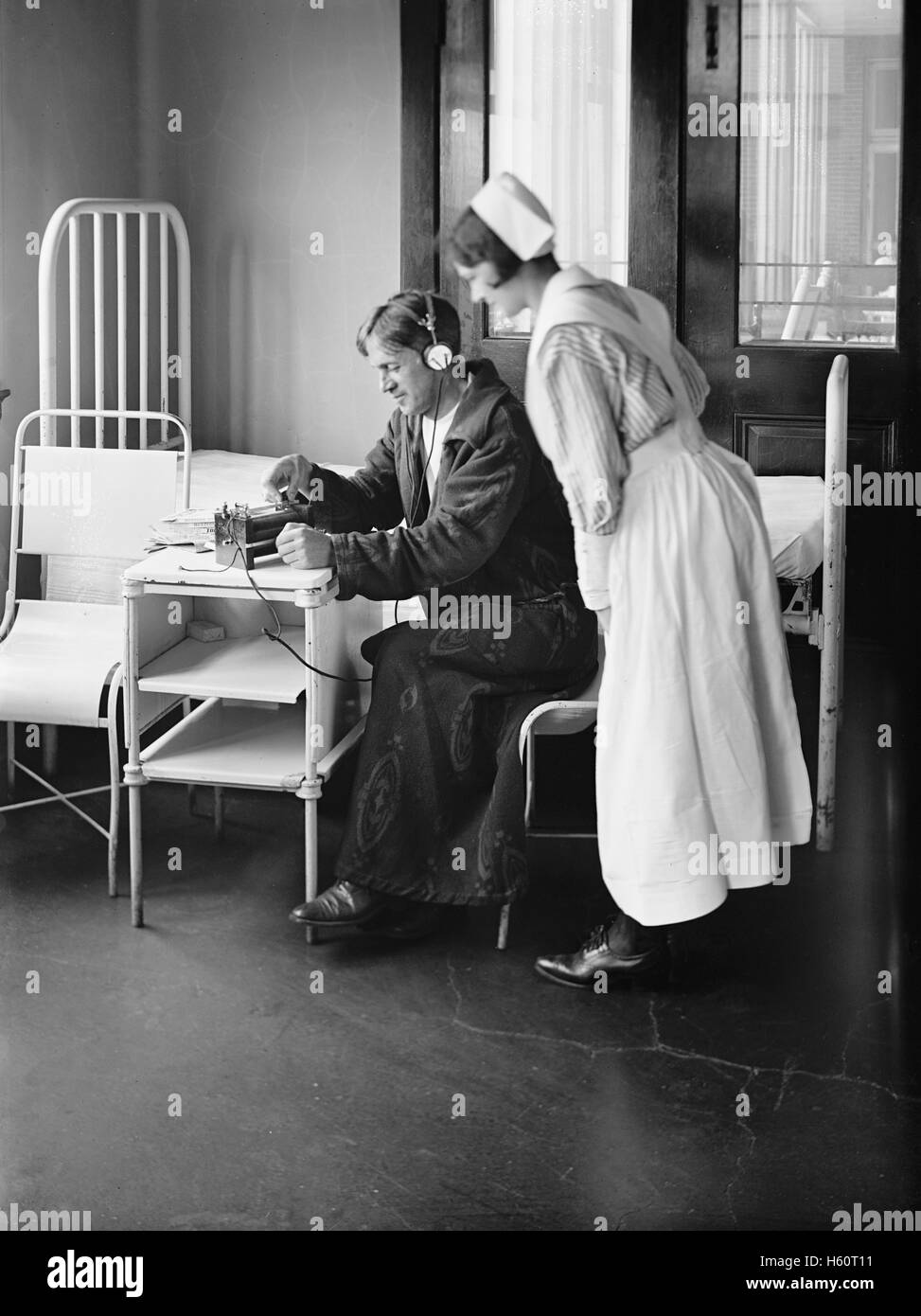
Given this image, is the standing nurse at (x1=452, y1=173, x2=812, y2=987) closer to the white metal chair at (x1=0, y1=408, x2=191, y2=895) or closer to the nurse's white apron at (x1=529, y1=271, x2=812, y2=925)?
the nurse's white apron at (x1=529, y1=271, x2=812, y2=925)

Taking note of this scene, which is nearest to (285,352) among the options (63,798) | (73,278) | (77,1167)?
(73,278)

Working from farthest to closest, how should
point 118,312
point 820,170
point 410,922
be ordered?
point 118,312, point 820,170, point 410,922

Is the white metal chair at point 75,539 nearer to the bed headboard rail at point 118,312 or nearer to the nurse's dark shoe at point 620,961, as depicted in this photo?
the bed headboard rail at point 118,312

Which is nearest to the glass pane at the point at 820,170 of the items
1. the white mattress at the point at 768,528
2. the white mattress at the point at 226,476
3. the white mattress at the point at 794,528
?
the white mattress at the point at 768,528

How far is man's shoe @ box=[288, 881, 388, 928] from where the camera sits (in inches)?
130

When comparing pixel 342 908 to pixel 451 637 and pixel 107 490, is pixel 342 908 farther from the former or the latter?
pixel 107 490

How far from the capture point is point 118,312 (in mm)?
4789

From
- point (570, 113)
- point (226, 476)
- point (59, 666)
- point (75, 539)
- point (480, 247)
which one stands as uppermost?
point (570, 113)

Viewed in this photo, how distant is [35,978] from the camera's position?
3.15 metres

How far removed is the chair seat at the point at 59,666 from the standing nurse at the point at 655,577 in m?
1.16

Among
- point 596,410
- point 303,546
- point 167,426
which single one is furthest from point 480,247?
point 167,426

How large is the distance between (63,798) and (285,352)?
2.22 metres

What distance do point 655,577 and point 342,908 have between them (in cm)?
100
